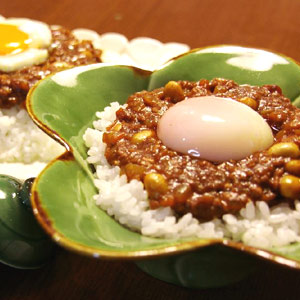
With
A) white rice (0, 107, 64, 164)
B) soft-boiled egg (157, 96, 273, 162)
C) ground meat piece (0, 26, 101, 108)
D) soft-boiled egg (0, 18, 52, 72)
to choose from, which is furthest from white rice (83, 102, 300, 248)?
soft-boiled egg (0, 18, 52, 72)

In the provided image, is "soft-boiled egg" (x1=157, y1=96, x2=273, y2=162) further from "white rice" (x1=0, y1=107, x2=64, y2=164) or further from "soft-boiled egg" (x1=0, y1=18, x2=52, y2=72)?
"soft-boiled egg" (x1=0, y1=18, x2=52, y2=72)

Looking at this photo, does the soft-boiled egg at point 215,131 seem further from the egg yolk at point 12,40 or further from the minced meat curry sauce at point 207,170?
the egg yolk at point 12,40

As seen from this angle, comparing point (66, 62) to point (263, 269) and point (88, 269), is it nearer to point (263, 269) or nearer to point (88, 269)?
point (88, 269)

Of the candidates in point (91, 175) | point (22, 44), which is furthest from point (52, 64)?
point (91, 175)

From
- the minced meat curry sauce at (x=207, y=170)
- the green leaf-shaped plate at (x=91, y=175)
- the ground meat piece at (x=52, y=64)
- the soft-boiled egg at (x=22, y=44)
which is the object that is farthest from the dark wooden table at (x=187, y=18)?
the minced meat curry sauce at (x=207, y=170)

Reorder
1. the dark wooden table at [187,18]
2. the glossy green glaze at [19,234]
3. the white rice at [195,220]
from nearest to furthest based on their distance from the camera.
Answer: the white rice at [195,220] < the glossy green glaze at [19,234] < the dark wooden table at [187,18]
